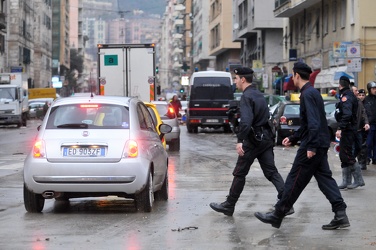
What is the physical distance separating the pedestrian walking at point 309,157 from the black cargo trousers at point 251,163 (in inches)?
37.0

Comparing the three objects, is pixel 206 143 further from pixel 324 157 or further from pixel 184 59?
pixel 184 59

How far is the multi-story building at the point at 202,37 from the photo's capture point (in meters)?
112

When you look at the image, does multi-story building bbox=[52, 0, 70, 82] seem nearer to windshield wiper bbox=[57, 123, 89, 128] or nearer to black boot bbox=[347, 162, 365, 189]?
black boot bbox=[347, 162, 365, 189]

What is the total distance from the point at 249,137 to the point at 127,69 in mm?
20629

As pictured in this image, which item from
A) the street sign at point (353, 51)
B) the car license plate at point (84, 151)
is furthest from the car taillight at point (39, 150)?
the street sign at point (353, 51)

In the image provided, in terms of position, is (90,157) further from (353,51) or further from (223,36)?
(223,36)

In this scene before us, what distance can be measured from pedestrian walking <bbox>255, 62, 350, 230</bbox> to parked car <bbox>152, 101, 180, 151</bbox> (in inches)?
669

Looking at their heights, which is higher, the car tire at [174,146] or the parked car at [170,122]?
the parked car at [170,122]

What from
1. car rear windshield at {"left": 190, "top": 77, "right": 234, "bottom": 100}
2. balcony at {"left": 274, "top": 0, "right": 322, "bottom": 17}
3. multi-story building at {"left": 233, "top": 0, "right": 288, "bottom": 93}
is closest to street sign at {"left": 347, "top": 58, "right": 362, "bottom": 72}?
car rear windshield at {"left": 190, "top": 77, "right": 234, "bottom": 100}

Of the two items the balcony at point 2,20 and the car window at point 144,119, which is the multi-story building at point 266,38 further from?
the car window at point 144,119

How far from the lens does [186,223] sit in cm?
1091

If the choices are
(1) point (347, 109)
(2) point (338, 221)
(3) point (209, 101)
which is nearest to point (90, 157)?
(2) point (338, 221)

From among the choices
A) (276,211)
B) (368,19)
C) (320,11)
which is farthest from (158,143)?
(320,11)

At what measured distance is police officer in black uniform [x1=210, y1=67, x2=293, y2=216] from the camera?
11.1m
